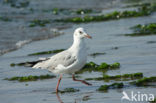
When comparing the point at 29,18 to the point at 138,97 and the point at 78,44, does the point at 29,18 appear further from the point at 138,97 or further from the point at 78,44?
the point at 138,97

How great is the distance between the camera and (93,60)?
10500mm

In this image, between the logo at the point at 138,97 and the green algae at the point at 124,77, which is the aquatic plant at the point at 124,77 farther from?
the logo at the point at 138,97

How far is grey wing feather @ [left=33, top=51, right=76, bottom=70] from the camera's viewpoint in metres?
8.16

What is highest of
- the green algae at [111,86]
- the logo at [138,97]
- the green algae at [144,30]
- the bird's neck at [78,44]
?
the bird's neck at [78,44]

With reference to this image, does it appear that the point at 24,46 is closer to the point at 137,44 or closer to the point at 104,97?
the point at 137,44

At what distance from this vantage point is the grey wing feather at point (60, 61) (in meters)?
8.16

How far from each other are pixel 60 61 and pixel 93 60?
7.56ft

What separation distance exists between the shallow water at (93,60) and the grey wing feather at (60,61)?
418 millimetres

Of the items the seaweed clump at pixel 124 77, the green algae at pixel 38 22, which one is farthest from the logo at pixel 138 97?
the green algae at pixel 38 22

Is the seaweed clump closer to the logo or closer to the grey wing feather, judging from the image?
the grey wing feather

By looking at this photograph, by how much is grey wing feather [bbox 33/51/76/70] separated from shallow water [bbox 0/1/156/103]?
42cm

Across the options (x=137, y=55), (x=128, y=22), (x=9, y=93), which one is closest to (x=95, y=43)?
(x=137, y=55)

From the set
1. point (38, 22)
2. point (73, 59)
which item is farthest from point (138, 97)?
point (38, 22)

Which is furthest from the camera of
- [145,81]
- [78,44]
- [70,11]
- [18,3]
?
[18,3]
